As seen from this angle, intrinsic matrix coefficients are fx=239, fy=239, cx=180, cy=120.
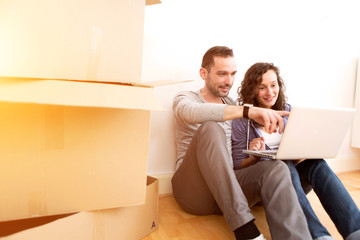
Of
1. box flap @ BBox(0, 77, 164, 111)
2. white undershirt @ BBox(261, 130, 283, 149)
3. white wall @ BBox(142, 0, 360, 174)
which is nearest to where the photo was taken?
box flap @ BBox(0, 77, 164, 111)

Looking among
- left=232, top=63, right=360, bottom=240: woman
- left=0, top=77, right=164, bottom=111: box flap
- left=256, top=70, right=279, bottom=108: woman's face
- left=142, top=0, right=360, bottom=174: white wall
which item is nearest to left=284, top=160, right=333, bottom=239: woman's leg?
left=232, top=63, right=360, bottom=240: woman

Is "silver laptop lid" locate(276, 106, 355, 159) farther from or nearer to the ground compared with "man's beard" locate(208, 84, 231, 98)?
nearer to the ground

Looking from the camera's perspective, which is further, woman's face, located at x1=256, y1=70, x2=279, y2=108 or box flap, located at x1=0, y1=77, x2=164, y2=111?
woman's face, located at x1=256, y1=70, x2=279, y2=108

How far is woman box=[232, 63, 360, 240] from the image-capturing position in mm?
804

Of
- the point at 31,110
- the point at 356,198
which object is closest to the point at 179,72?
the point at 31,110

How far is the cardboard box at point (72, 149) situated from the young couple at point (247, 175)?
27 centimetres

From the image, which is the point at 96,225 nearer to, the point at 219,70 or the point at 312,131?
the point at 312,131

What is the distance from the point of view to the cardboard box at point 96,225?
60cm

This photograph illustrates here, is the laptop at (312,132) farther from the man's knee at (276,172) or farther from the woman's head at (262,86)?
the woman's head at (262,86)

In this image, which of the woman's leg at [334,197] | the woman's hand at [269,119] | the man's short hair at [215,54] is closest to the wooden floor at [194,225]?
the woman's leg at [334,197]

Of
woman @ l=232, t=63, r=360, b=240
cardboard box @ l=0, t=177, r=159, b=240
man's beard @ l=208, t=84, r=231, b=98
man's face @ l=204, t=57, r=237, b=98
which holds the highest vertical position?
man's face @ l=204, t=57, r=237, b=98

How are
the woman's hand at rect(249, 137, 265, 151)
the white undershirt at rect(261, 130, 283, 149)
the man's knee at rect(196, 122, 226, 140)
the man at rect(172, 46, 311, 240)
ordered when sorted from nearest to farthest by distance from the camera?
the man at rect(172, 46, 311, 240)
the man's knee at rect(196, 122, 226, 140)
the woman's hand at rect(249, 137, 265, 151)
the white undershirt at rect(261, 130, 283, 149)

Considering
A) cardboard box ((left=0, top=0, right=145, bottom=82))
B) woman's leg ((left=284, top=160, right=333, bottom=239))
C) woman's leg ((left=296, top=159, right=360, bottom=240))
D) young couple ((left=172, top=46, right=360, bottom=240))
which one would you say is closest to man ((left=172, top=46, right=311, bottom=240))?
young couple ((left=172, top=46, right=360, bottom=240))

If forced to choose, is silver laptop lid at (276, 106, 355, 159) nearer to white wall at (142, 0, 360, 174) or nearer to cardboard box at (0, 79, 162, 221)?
cardboard box at (0, 79, 162, 221)
